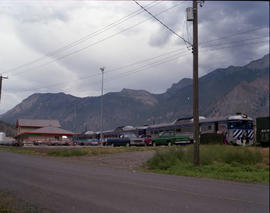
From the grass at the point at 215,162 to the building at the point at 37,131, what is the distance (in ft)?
105

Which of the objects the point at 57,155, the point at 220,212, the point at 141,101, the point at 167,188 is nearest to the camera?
the point at 220,212

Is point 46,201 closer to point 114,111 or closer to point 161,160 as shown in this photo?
point 161,160

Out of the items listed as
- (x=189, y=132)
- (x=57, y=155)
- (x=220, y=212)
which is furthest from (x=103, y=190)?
(x=189, y=132)

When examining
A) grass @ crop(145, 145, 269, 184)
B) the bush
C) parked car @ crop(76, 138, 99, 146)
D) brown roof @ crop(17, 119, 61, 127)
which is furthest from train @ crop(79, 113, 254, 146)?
brown roof @ crop(17, 119, 61, 127)

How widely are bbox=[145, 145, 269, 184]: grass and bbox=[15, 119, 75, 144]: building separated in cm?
3199

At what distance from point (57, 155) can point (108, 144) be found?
1636 centimetres

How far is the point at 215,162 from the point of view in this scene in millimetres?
20672

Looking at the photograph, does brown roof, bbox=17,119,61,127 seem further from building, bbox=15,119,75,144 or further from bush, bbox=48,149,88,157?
bush, bbox=48,149,88,157

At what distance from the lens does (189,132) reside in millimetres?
38125

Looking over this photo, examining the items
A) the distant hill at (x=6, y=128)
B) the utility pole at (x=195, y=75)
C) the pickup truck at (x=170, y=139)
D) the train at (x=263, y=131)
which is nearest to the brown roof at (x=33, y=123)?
the distant hill at (x=6, y=128)

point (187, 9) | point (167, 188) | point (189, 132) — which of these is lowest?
point (167, 188)

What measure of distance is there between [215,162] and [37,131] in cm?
3623

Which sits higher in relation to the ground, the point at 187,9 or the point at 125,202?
the point at 187,9

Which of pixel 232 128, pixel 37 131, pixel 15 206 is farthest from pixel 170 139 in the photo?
pixel 15 206
